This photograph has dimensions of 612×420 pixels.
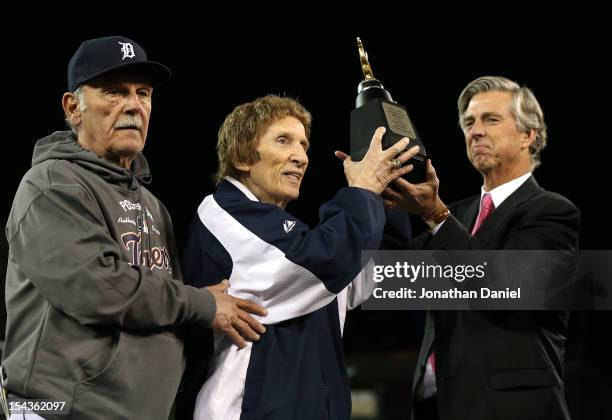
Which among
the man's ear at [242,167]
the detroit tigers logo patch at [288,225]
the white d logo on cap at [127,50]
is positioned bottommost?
the detroit tigers logo patch at [288,225]

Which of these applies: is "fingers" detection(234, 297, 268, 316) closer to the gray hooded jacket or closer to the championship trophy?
the gray hooded jacket

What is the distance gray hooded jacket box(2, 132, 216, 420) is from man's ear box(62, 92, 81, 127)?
0.51 ft

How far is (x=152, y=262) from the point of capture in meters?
1.92

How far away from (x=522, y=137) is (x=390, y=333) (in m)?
5.66

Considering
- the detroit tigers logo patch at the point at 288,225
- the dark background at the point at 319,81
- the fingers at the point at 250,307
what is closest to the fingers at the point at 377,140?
the detroit tigers logo patch at the point at 288,225

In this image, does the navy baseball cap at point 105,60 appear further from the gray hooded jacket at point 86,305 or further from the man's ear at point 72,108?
the gray hooded jacket at point 86,305

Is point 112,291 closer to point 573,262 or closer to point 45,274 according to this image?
point 45,274

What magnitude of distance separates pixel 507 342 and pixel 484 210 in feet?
1.48

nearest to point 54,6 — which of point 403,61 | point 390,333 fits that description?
point 403,61

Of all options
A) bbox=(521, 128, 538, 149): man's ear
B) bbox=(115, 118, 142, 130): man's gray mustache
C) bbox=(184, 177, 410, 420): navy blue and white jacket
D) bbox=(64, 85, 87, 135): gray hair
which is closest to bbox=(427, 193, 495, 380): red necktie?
bbox=(521, 128, 538, 149): man's ear

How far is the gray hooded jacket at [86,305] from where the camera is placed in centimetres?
166

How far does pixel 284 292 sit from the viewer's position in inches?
75.1

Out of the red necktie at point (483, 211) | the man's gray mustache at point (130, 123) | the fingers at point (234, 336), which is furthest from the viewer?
the red necktie at point (483, 211)

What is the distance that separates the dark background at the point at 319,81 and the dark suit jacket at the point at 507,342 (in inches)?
101
